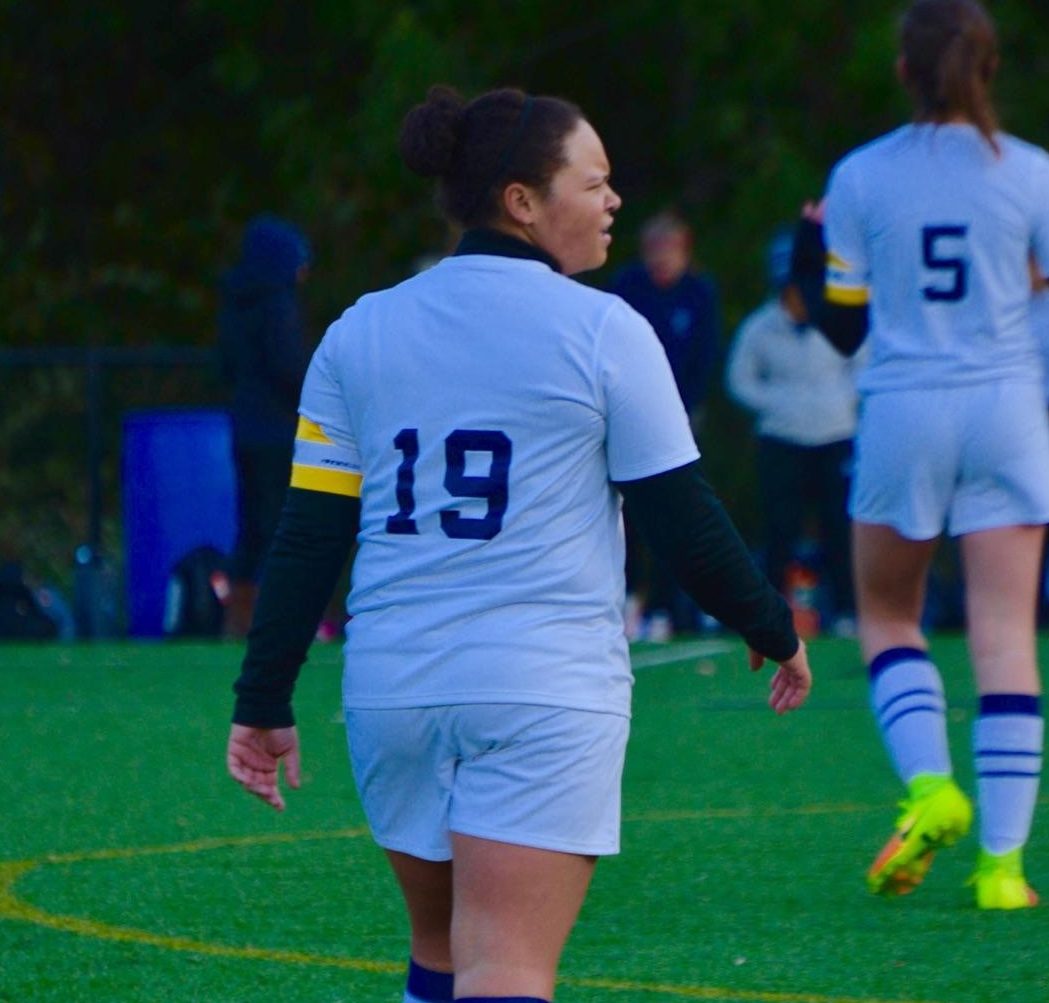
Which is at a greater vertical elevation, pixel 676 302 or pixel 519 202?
pixel 519 202

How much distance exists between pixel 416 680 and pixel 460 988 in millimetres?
395

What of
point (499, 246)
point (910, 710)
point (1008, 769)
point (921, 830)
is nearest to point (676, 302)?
point (910, 710)

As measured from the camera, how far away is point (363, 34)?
61.4 ft

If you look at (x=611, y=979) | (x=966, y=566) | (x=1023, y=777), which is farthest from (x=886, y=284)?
(x=611, y=979)

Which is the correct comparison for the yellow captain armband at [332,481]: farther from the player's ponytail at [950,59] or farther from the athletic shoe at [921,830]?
the player's ponytail at [950,59]

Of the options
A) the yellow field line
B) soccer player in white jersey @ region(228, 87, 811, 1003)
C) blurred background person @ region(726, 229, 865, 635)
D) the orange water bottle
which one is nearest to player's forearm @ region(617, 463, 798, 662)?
soccer player in white jersey @ region(228, 87, 811, 1003)

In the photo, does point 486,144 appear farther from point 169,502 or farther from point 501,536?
point 169,502

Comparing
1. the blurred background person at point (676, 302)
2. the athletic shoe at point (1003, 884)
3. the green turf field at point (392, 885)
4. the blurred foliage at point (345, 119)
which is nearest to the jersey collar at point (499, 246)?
the green turf field at point (392, 885)

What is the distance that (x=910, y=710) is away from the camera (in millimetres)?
5609

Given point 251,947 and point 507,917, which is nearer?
point 507,917

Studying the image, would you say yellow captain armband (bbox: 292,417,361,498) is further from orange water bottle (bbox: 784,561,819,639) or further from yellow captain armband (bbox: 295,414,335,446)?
orange water bottle (bbox: 784,561,819,639)

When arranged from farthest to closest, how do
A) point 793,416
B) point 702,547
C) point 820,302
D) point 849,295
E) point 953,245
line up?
point 793,416, point 820,302, point 849,295, point 953,245, point 702,547

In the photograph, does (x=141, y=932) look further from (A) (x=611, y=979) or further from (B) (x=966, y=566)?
(B) (x=966, y=566)

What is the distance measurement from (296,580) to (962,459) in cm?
232
